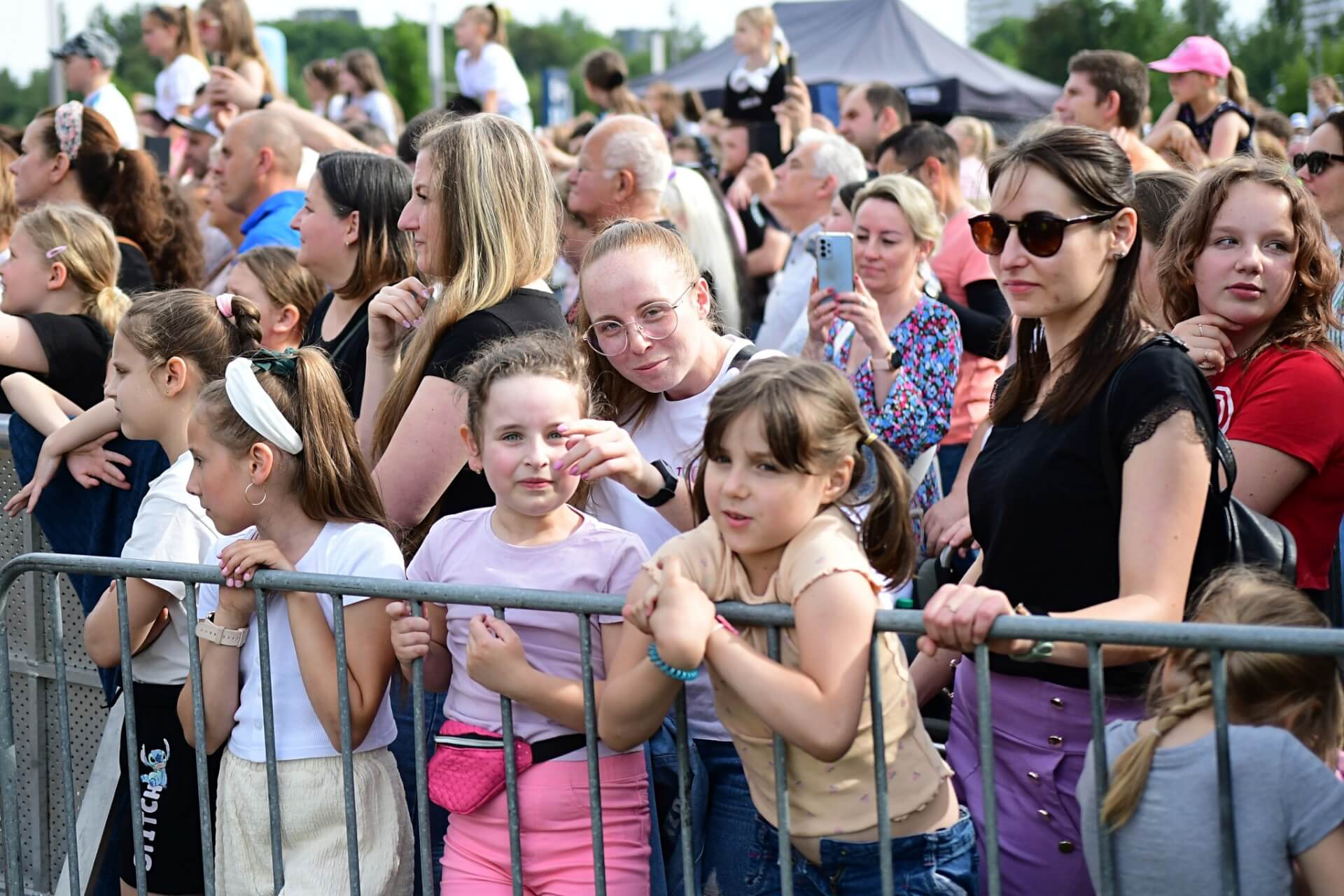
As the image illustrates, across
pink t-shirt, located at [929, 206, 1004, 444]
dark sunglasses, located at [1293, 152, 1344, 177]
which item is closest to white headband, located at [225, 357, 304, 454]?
pink t-shirt, located at [929, 206, 1004, 444]

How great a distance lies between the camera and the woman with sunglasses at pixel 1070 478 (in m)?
2.60

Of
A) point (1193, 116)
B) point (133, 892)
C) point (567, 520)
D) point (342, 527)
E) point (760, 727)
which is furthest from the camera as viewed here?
point (1193, 116)

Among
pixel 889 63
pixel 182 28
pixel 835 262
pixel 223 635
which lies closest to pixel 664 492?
pixel 223 635

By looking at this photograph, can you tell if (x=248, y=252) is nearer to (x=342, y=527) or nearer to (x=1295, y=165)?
(x=342, y=527)

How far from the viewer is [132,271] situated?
19.8ft

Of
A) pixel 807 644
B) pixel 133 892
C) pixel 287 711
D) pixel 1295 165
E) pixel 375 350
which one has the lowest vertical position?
pixel 133 892

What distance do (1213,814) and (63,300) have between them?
4191 millimetres

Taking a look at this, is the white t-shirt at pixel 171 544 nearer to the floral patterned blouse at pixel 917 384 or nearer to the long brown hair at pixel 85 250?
the long brown hair at pixel 85 250

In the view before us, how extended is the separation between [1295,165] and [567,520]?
327cm

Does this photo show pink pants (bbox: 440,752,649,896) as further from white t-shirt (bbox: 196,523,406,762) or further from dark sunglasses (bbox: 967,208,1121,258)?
dark sunglasses (bbox: 967,208,1121,258)

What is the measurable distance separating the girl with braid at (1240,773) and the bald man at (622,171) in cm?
351

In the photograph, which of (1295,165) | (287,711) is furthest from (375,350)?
(1295,165)

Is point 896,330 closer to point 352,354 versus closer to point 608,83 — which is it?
point 352,354

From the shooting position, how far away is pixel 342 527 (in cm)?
345
